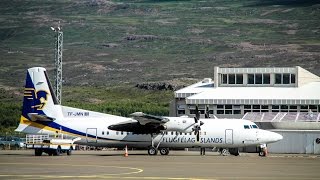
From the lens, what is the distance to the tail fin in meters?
72.4

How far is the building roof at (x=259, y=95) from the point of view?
92.3 m

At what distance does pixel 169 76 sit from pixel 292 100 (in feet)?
336

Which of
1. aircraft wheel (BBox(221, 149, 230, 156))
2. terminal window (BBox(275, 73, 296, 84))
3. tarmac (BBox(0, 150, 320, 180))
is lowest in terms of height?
tarmac (BBox(0, 150, 320, 180))

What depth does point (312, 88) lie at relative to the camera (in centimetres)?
9669

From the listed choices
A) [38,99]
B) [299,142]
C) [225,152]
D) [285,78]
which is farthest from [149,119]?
[285,78]

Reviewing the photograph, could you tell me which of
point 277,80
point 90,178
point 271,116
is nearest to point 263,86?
point 277,80

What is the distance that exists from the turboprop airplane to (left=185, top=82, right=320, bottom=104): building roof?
19.9 meters

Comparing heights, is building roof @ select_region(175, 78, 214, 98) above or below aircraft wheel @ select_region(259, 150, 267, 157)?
above

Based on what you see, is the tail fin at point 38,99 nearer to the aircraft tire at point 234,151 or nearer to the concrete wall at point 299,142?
the aircraft tire at point 234,151

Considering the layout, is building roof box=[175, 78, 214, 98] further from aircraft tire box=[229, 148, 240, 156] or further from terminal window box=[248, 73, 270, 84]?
aircraft tire box=[229, 148, 240, 156]

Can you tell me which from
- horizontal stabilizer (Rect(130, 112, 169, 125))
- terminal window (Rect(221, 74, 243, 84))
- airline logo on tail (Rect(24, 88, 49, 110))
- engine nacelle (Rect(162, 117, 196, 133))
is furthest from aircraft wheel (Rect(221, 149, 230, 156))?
terminal window (Rect(221, 74, 243, 84))

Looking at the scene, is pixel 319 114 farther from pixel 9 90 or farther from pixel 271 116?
pixel 9 90

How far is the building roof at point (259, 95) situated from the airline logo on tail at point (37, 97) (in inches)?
982

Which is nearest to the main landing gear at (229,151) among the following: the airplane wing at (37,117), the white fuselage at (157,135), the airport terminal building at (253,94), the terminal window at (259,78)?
the white fuselage at (157,135)
